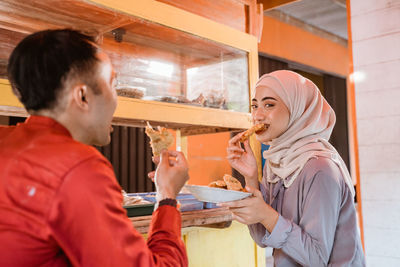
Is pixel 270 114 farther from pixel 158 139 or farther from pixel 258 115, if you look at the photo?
pixel 158 139

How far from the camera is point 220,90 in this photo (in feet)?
8.52

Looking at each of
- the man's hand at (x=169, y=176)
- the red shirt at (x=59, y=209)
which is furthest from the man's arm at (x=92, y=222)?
the man's hand at (x=169, y=176)

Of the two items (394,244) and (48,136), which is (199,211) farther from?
(394,244)

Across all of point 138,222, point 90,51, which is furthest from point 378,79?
point 90,51

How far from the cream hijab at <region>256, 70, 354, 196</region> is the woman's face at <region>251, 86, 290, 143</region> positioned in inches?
0.9

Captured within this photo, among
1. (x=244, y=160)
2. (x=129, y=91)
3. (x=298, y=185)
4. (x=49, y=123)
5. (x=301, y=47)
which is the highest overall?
(x=301, y=47)

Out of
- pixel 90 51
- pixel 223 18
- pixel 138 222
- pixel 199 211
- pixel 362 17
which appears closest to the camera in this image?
pixel 90 51

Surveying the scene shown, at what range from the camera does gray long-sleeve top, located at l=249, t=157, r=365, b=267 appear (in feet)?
4.64

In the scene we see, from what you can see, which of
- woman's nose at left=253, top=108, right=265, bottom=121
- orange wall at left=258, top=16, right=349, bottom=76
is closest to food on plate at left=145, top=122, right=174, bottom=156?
woman's nose at left=253, top=108, right=265, bottom=121

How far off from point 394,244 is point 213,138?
1.88m

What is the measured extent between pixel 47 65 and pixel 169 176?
0.49 m

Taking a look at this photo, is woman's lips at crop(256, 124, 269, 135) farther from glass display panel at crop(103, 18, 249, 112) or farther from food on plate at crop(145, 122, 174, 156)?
glass display panel at crop(103, 18, 249, 112)

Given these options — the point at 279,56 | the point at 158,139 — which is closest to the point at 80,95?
the point at 158,139

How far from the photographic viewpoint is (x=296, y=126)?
67.2 inches
